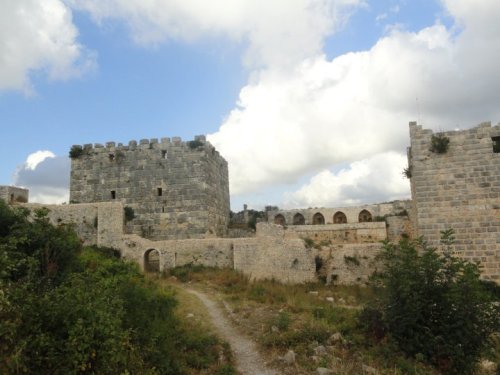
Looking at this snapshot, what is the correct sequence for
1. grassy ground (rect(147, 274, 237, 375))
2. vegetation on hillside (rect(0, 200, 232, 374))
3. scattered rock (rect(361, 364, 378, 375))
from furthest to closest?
grassy ground (rect(147, 274, 237, 375)) < scattered rock (rect(361, 364, 378, 375)) < vegetation on hillside (rect(0, 200, 232, 374))

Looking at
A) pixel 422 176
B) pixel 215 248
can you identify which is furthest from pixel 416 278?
pixel 215 248

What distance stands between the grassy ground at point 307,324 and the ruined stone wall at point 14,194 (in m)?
10.2

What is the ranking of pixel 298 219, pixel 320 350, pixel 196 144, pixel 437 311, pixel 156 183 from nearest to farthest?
1. pixel 437 311
2. pixel 320 350
3. pixel 156 183
4. pixel 196 144
5. pixel 298 219

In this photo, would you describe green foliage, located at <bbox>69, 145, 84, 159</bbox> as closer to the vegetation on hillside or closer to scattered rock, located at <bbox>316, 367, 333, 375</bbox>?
the vegetation on hillside

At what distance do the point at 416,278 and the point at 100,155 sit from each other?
2119cm

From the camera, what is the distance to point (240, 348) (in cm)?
981

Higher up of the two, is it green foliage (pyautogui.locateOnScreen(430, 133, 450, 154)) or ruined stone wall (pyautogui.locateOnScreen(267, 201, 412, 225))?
green foliage (pyautogui.locateOnScreen(430, 133, 450, 154))

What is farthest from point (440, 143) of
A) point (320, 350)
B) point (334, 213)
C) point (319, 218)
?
point (319, 218)

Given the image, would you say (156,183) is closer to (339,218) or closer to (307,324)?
(307,324)

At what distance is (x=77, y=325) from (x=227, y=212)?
23.2 metres

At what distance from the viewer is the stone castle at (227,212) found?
15594mm

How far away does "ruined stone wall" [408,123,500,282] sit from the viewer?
606 inches

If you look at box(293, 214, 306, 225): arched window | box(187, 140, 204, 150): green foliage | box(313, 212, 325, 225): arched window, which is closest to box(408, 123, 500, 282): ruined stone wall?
box(187, 140, 204, 150): green foliage

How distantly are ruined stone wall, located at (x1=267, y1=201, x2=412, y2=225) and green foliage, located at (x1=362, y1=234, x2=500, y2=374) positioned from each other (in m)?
23.8
